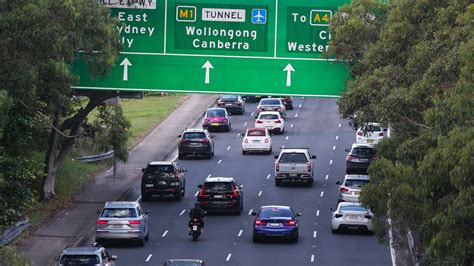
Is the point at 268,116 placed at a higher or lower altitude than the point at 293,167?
lower

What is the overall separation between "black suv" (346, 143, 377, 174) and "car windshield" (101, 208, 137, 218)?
65.1ft

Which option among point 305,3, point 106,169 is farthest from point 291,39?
point 106,169

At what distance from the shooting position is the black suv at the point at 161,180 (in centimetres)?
5403

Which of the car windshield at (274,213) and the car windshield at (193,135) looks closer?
the car windshield at (274,213)

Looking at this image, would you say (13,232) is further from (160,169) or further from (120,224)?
(160,169)

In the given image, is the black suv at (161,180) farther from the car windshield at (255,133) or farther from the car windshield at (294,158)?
the car windshield at (255,133)

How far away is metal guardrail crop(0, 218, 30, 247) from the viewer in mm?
42250

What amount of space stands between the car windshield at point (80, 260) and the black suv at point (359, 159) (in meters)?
27.5

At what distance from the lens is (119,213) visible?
A: 43.8 meters

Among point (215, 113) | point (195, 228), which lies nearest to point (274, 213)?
point (195, 228)

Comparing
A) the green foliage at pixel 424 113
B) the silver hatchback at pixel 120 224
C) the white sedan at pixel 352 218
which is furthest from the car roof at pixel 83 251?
the white sedan at pixel 352 218

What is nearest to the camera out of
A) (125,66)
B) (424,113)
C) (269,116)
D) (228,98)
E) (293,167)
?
(424,113)

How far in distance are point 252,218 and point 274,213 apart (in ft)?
17.9

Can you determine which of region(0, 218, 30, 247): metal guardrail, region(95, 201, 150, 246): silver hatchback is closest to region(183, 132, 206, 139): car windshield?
region(0, 218, 30, 247): metal guardrail
